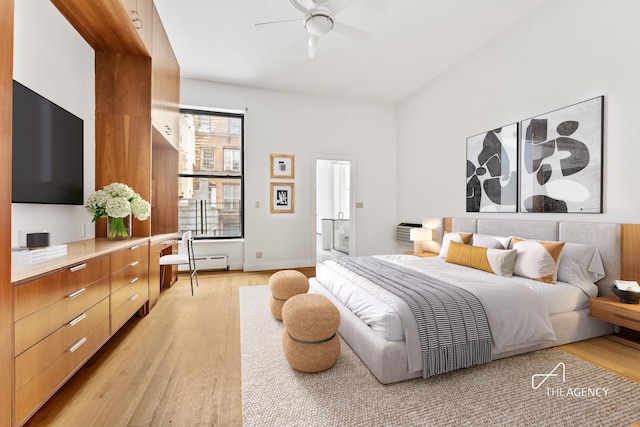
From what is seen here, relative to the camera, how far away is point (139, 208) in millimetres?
2631

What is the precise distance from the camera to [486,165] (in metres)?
3.63

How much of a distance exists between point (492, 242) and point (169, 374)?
3.14 meters

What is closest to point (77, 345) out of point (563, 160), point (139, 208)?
point (139, 208)

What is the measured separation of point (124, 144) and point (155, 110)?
487mm

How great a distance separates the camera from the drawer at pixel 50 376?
3.92ft

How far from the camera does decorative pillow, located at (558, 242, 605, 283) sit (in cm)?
240

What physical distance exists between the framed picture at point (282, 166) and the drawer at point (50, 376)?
352cm

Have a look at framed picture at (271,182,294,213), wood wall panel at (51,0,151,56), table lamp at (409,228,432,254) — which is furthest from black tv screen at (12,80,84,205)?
table lamp at (409,228,432,254)

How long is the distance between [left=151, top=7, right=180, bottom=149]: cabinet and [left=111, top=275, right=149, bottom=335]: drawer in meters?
1.63

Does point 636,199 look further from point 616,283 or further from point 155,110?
point 155,110

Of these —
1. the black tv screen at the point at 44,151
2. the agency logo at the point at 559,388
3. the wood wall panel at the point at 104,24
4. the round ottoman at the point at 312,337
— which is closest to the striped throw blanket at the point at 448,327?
the agency logo at the point at 559,388

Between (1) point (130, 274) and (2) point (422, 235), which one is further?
(2) point (422, 235)

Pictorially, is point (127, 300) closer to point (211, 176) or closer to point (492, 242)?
point (211, 176)

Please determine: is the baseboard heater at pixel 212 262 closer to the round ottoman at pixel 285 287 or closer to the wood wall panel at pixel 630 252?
the round ottoman at pixel 285 287
